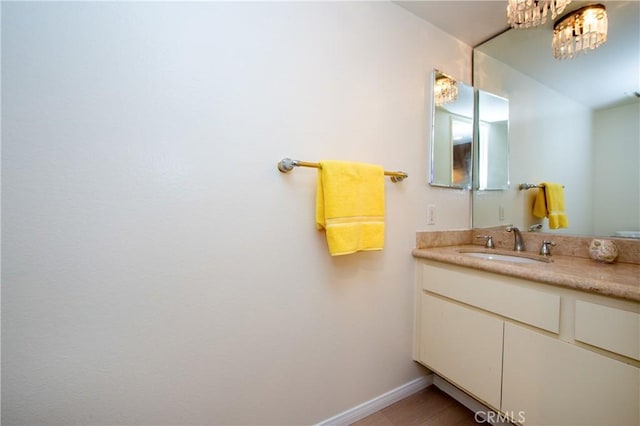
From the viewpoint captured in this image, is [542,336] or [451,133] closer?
[542,336]

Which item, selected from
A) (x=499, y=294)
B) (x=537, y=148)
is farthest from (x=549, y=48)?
(x=499, y=294)

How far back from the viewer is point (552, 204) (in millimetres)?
1337

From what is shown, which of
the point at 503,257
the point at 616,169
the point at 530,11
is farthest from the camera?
the point at 503,257

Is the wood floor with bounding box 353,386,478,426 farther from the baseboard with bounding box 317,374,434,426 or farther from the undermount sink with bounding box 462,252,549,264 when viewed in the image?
the undermount sink with bounding box 462,252,549,264

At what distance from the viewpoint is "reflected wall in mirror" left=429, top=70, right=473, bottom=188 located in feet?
4.80

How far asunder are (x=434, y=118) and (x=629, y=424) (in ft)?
4.72

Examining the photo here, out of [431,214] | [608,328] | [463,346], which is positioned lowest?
[463,346]

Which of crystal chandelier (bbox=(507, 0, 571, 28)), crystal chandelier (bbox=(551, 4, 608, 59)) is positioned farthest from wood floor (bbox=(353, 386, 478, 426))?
crystal chandelier (bbox=(551, 4, 608, 59))

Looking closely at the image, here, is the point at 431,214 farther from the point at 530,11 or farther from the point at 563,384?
the point at 530,11

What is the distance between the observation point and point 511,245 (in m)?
1.50

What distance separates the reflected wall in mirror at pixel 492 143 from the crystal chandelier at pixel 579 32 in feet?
1.11

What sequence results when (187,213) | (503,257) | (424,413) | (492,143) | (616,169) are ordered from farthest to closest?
(492,143) → (503,257) → (424,413) → (616,169) → (187,213)

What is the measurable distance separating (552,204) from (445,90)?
0.91 m

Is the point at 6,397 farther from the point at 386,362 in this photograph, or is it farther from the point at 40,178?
the point at 386,362
